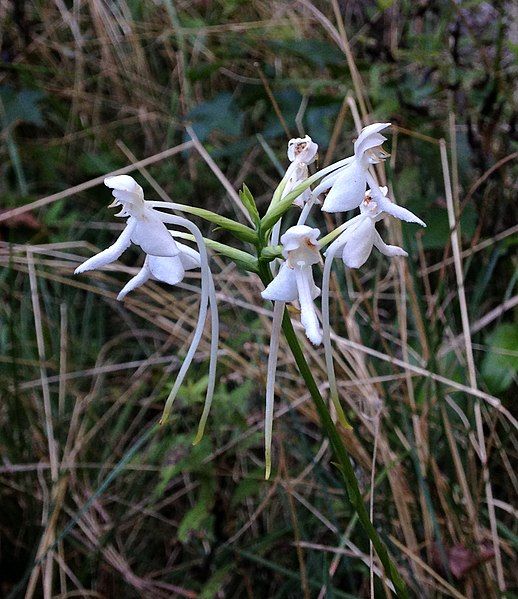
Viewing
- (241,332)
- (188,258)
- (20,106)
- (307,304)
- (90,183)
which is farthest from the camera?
(20,106)

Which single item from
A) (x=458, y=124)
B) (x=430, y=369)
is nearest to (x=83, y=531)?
(x=430, y=369)

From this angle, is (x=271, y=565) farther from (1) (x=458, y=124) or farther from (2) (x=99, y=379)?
(1) (x=458, y=124)

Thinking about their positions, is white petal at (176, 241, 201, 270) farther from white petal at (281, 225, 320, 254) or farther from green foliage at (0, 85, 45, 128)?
green foliage at (0, 85, 45, 128)

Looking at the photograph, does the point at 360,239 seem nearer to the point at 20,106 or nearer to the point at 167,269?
the point at 167,269

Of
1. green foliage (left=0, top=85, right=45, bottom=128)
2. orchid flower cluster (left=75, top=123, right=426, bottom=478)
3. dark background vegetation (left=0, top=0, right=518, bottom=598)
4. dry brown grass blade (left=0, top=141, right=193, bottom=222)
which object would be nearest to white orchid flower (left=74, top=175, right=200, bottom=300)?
orchid flower cluster (left=75, top=123, right=426, bottom=478)

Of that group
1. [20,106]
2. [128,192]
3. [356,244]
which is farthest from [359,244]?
[20,106]

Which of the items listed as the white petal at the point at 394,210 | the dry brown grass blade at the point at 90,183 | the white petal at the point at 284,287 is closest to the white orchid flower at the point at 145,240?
the white petal at the point at 284,287

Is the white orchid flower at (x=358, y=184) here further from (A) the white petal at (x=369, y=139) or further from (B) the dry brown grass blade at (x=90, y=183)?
(B) the dry brown grass blade at (x=90, y=183)
